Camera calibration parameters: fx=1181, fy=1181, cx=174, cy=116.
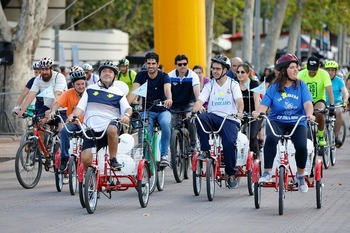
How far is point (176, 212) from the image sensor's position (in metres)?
13.5

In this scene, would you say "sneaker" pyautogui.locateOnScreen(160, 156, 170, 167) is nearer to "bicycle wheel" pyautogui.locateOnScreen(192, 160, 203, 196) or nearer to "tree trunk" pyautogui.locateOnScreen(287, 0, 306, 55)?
"bicycle wheel" pyautogui.locateOnScreen(192, 160, 203, 196)

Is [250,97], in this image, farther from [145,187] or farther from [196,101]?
[145,187]

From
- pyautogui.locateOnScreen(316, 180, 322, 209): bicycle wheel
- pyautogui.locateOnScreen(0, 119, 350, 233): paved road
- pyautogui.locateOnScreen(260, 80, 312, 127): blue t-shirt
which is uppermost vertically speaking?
pyautogui.locateOnScreen(260, 80, 312, 127): blue t-shirt

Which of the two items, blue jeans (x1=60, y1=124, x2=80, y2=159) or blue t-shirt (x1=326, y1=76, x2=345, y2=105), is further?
blue t-shirt (x1=326, y1=76, x2=345, y2=105)

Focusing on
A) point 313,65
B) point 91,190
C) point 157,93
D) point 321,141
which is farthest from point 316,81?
point 91,190

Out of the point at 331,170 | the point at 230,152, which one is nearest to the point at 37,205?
the point at 230,152

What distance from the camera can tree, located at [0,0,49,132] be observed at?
87.6 ft

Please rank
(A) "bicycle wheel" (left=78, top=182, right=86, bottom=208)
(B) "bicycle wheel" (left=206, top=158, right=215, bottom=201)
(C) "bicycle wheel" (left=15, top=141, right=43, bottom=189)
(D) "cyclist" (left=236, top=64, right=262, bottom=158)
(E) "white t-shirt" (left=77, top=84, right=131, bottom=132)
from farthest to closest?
(D) "cyclist" (left=236, top=64, right=262, bottom=158), (C) "bicycle wheel" (left=15, top=141, right=43, bottom=189), (B) "bicycle wheel" (left=206, top=158, right=215, bottom=201), (E) "white t-shirt" (left=77, top=84, right=131, bottom=132), (A) "bicycle wheel" (left=78, top=182, right=86, bottom=208)

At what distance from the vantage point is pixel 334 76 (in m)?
21.8

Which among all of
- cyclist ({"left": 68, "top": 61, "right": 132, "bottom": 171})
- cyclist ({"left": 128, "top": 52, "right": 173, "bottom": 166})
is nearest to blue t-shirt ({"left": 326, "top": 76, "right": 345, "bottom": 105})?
cyclist ({"left": 128, "top": 52, "right": 173, "bottom": 166})

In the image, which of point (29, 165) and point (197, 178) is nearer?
point (197, 178)

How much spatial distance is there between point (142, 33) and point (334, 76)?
→ 46488 mm

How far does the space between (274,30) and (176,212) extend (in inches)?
1566

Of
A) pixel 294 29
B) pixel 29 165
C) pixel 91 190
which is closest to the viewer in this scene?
pixel 91 190
